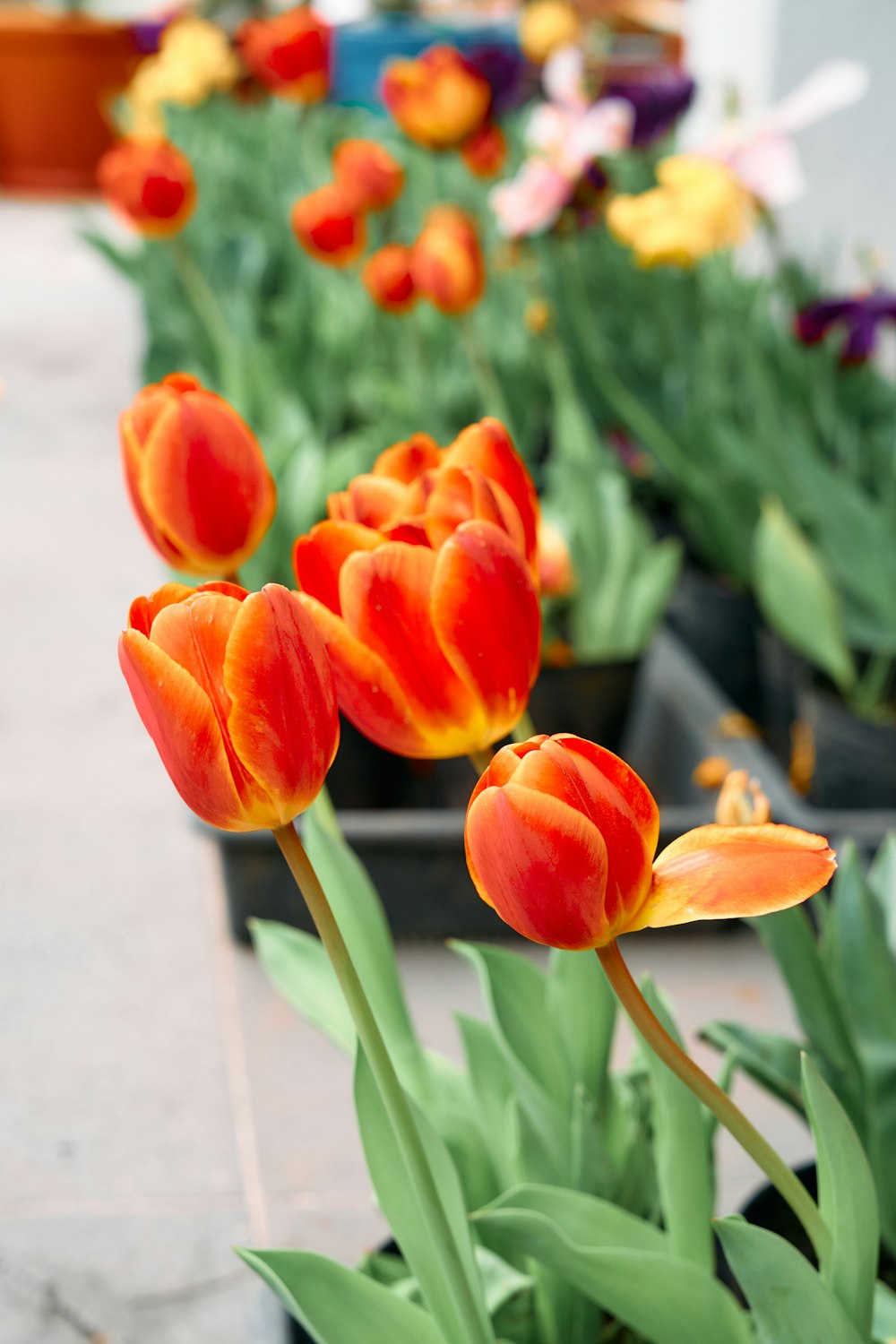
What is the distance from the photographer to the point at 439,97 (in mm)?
Result: 1486

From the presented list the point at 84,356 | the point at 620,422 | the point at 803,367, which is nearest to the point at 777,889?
the point at 803,367

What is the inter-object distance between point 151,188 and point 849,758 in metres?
0.83

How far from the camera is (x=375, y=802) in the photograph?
1183 millimetres

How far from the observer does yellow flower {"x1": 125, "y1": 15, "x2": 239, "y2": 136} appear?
10.4ft

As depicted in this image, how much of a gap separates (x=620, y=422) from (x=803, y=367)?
0.25 metres

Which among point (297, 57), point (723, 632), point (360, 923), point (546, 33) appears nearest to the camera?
point (360, 923)

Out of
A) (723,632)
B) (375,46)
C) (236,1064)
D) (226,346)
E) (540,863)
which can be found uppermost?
(375,46)

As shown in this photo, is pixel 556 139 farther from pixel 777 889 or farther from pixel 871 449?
pixel 777 889

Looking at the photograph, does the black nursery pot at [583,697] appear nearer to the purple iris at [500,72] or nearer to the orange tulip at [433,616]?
the orange tulip at [433,616]

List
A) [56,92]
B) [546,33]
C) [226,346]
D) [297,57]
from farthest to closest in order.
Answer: [56,92]
[546,33]
[297,57]
[226,346]

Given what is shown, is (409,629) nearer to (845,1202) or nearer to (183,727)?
(183,727)

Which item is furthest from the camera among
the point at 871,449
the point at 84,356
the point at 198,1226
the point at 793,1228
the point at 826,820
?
the point at 84,356

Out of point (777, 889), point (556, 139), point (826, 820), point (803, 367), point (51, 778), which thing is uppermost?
point (556, 139)

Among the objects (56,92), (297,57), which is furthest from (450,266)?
(56,92)
